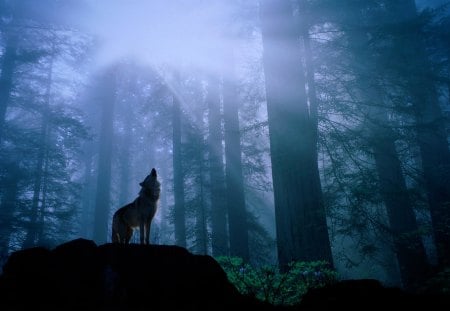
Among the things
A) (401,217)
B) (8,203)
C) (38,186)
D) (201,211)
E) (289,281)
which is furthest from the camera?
(38,186)

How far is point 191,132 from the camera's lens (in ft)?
63.1

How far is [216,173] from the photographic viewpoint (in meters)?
17.1

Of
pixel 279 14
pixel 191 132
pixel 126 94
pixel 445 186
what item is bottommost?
pixel 445 186

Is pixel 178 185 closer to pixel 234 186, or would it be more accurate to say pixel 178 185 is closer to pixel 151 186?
pixel 234 186

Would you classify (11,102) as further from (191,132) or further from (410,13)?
(410,13)

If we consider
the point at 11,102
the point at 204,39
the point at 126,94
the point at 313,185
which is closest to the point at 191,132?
the point at 204,39

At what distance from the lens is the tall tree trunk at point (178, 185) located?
17.7 metres

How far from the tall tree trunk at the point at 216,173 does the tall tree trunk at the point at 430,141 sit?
362 inches

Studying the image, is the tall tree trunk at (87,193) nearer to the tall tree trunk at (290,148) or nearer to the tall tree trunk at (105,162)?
the tall tree trunk at (105,162)

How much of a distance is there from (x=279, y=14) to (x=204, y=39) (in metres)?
8.35

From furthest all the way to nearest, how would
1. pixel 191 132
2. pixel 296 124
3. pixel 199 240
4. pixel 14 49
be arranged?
pixel 14 49, pixel 191 132, pixel 199 240, pixel 296 124

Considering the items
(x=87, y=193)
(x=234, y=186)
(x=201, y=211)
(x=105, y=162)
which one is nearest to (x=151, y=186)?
(x=234, y=186)

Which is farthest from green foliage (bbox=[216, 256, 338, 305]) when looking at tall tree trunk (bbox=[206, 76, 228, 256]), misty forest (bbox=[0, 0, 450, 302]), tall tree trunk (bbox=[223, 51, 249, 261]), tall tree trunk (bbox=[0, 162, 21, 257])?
tall tree trunk (bbox=[0, 162, 21, 257])

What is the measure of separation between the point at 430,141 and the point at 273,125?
30.1 feet
